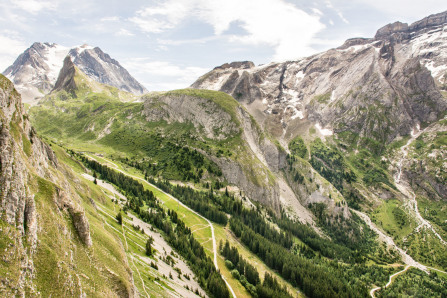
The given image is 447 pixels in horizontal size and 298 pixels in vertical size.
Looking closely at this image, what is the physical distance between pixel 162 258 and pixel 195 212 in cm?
6023

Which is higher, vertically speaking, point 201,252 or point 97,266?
Answer: point 97,266

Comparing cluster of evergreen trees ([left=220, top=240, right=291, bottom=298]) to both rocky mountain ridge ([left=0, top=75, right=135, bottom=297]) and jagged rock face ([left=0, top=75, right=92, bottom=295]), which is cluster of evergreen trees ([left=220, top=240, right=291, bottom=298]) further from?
jagged rock face ([left=0, top=75, right=92, bottom=295])

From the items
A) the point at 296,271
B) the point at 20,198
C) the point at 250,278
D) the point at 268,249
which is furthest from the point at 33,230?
the point at 268,249

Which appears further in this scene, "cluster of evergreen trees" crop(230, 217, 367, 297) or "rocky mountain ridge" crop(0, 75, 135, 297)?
"cluster of evergreen trees" crop(230, 217, 367, 297)

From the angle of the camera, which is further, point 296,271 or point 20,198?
point 296,271

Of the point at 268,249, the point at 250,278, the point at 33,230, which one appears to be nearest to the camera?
the point at 33,230

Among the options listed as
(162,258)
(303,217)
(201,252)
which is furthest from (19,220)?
(303,217)

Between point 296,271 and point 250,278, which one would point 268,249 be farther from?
Answer: point 250,278

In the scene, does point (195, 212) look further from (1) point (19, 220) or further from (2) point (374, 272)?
(2) point (374, 272)

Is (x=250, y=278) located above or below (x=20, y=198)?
below

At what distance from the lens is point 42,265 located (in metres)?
26.4

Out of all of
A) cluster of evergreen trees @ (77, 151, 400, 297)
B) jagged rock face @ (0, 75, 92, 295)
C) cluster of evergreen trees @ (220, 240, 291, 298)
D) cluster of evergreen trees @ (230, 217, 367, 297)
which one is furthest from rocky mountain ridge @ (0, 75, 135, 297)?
cluster of evergreen trees @ (230, 217, 367, 297)

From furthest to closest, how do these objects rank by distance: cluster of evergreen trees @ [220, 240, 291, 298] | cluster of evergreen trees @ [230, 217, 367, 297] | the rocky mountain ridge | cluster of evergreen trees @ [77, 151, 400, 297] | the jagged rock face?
cluster of evergreen trees @ [230, 217, 367, 297], cluster of evergreen trees @ [77, 151, 400, 297], cluster of evergreen trees @ [220, 240, 291, 298], the jagged rock face, the rocky mountain ridge

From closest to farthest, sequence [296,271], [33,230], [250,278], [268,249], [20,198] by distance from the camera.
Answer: [33,230] < [20,198] < [250,278] < [296,271] < [268,249]
